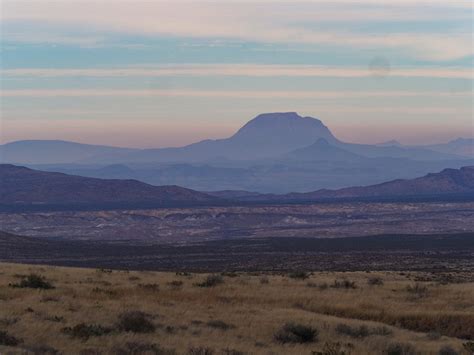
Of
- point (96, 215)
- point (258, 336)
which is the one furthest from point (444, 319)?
point (96, 215)

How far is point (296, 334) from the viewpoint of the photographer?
2081 centimetres

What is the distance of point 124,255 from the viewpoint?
273 feet

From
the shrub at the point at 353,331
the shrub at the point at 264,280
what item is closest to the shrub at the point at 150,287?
the shrub at the point at 264,280

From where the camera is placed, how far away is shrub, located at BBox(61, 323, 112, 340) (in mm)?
18766

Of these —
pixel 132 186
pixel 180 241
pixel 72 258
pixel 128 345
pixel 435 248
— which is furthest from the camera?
pixel 132 186

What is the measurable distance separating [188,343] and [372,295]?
11.9 m

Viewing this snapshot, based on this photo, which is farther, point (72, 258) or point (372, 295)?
point (72, 258)

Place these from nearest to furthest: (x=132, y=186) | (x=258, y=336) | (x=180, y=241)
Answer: (x=258, y=336), (x=180, y=241), (x=132, y=186)

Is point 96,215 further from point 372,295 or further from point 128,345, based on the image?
point 128,345

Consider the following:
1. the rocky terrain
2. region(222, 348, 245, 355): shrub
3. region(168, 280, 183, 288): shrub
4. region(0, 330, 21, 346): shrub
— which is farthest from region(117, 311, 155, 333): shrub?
the rocky terrain

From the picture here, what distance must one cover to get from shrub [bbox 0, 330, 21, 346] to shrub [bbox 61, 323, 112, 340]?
138cm

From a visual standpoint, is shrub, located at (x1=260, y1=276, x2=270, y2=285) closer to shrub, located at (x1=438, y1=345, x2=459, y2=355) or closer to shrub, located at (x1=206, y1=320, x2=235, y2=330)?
shrub, located at (x1=206, y1=320, x2=235, y2=330)

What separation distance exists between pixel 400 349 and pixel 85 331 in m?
7.26

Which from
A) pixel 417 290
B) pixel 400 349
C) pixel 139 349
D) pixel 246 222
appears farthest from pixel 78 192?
pixel 139 349
